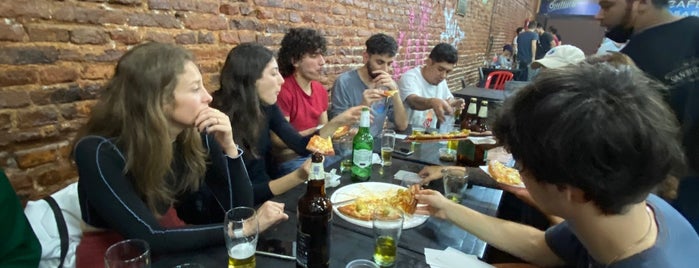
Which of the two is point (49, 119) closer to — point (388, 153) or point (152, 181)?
point (152, 181)

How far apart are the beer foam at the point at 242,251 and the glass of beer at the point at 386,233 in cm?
34

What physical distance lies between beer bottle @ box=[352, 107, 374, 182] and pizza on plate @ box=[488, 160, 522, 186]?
53 centimetres

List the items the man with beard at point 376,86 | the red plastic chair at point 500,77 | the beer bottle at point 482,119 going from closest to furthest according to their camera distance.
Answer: the beer bottle at point 482,119
the man with beard at point 376,86
the red plastic chair at point 500,77

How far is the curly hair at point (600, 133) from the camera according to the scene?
690 mm

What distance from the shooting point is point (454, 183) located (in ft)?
4.82

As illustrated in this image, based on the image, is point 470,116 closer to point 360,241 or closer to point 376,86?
point 376,86

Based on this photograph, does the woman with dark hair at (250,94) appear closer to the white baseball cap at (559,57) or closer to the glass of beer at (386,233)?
the glass of beer at (386,233)

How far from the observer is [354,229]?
47.6 inches

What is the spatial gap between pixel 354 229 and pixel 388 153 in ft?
2.31

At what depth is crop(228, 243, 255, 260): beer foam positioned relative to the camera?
3.19ft

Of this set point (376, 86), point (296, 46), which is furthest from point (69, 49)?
point (376, 86)

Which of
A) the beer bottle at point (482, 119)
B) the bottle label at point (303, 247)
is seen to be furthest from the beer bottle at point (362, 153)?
the beer bottle at point (482, 119)

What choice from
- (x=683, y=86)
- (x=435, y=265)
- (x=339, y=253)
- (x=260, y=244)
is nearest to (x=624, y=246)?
(x=435, y=265)

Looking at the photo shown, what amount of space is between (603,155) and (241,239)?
0.85 metres
